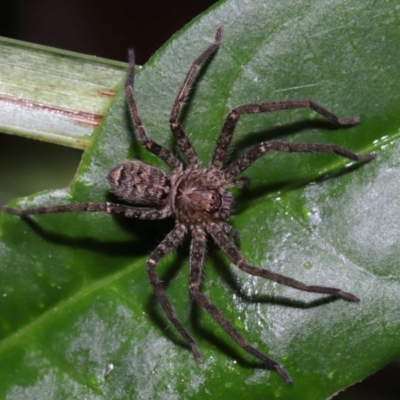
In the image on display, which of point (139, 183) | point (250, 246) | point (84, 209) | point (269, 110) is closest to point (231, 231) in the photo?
A: point (250, 246)

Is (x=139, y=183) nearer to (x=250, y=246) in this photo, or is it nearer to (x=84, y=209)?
(x=84, y=209)

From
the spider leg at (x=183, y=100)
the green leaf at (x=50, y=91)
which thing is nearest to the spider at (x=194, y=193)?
the spider leg at (x=183, y=100)

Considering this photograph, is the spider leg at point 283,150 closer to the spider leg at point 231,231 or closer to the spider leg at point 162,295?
the spider leg at point 231,231

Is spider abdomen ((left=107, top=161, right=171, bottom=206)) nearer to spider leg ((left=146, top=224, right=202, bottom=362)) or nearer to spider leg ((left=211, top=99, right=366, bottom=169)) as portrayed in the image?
spider leg ((left=146, top=224, right=202, bottom=362))

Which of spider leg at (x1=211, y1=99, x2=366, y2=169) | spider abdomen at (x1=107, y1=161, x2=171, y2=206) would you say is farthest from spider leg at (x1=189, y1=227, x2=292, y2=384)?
spider leg at (x1=211, y1=99, x2=366, y2=169)

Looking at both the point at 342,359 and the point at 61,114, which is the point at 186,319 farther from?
the point at 61,114

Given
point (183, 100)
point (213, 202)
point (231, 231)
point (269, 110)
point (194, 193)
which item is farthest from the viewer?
point (194, 193)

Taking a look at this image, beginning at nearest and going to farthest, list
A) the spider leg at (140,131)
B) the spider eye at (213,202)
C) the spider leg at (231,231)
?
the spider leg at (140,131) < the spider leg at (231,231) < the spider eye at (213,202)
